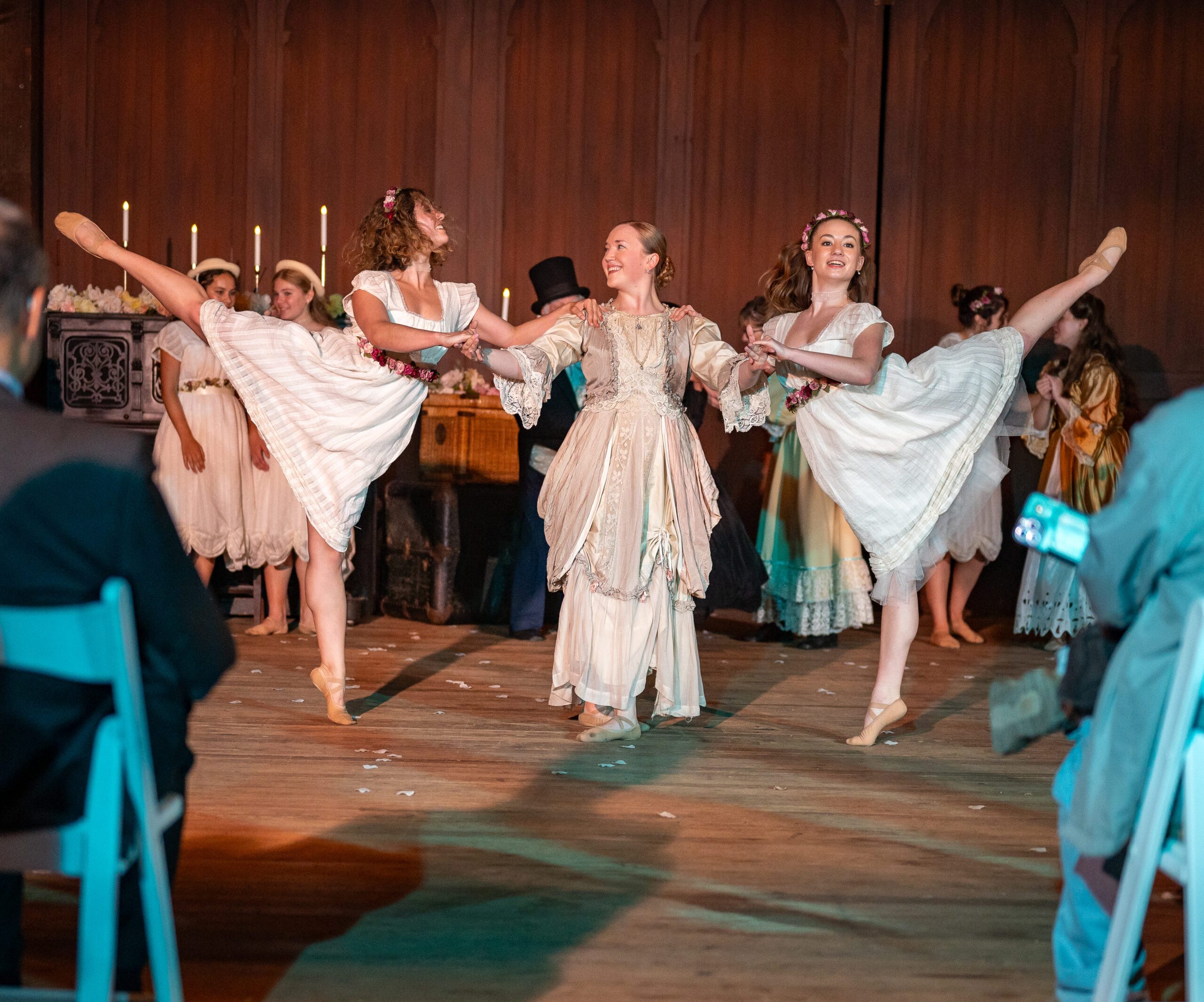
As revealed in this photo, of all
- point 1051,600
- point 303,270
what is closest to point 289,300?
point 303,270

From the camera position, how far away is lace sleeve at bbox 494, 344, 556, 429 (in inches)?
154

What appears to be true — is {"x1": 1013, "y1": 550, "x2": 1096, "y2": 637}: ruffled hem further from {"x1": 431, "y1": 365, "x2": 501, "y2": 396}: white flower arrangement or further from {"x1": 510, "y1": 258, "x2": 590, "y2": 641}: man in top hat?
{"x1": 431, "y1": 365, "x2": 501, "y2": 396}: white flower arrangement

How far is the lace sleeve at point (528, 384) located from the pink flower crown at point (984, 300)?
115 inches

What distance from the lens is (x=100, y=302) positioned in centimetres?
622

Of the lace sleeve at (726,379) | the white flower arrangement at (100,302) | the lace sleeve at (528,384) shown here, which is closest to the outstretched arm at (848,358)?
the lace sleeve at (726,379)

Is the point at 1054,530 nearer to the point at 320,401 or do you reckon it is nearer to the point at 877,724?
the point at 877,724

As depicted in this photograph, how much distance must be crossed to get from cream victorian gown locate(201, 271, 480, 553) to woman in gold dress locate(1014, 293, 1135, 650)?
3.35 m

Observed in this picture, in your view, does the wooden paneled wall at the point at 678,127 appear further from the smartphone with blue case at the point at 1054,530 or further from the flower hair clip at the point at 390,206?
the smartphone with blue case at the point at 1054,530

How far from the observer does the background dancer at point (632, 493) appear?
403 cm

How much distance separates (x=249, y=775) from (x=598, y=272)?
15.4ft

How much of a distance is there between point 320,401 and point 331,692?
999mm

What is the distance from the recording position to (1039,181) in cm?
743

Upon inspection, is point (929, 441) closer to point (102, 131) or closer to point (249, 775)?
point (249, 775)

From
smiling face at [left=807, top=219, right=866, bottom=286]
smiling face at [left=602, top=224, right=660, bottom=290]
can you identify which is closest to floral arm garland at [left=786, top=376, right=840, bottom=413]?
smiling face at [left=807, top=219, right=866, bottom=286]
